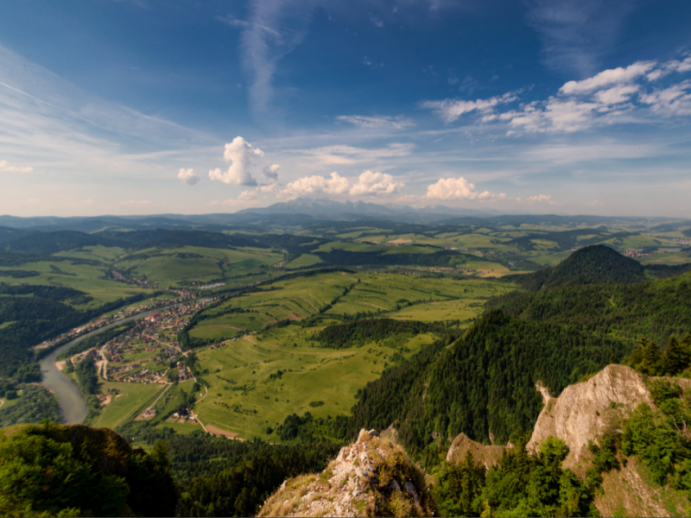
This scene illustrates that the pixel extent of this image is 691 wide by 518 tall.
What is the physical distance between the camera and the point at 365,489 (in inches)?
577

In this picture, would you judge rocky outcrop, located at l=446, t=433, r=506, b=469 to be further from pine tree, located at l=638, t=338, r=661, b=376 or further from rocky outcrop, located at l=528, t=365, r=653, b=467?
pine tree, located at l=638, t=338, r=661, b=376

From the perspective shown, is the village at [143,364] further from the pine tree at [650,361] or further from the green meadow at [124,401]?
the pine tree at [650,361]

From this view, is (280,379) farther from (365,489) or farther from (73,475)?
(365,489)

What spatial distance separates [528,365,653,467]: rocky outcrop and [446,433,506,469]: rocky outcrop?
8.10m

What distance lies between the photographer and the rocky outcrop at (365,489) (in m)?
14.3

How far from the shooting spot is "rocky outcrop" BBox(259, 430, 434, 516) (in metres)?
14.3

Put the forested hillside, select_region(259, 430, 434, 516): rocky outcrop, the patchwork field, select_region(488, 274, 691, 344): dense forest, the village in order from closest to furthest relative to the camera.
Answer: select_region(259, 430, 434, 516): rocky outcrop < the forested hillside < the patchwork field < select_region(488, 274, 691, 344): dense forest < the village

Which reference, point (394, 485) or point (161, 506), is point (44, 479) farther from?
point (394, 485)

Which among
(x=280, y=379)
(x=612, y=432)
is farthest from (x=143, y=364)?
(x=612, y=432)

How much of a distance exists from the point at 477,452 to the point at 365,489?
36819 millimetres

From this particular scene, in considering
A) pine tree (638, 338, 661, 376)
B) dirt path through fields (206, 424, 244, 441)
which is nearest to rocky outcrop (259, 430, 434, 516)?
pine tree (638, 338, 661, 376)

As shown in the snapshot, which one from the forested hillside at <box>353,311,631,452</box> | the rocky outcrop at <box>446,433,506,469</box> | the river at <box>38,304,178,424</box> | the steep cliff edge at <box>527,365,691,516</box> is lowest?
the river at <box>38,304,178,424</box>

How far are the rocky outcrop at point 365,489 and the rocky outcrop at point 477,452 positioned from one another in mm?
30693

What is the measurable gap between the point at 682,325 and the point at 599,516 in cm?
17191
